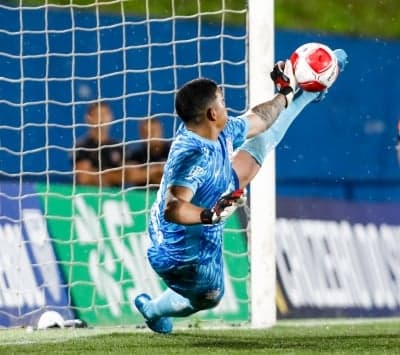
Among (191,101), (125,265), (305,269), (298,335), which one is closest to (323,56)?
(191,101)

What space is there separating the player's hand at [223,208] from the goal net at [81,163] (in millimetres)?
2926

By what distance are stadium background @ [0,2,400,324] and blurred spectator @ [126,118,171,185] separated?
0.12 metres

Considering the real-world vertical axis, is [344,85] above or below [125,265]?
above

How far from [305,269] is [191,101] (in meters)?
4.51

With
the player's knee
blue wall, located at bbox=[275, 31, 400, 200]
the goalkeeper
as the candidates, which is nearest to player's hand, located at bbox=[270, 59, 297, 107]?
the goalkeeper

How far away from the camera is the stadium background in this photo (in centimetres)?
1137

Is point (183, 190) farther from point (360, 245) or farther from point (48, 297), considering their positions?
point (360, 245)

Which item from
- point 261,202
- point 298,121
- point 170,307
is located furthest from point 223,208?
point 298,121

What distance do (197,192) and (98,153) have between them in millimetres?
2991

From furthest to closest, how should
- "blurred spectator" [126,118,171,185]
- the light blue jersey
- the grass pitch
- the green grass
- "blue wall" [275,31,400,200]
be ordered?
1. the green grass
2. "blue wall" [275,31,400,200]
3. "blurred spectator" [126,118,171,185]
4. the grass pitch
5. the light blue jersey

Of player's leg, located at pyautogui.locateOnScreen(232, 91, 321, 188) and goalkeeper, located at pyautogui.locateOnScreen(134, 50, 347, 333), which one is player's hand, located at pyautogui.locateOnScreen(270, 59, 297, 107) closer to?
goalkeeper, located at pyautogui.locateOnScreen(134, 50, 347, 333)

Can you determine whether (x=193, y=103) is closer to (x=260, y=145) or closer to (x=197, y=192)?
(x=197, y=192)

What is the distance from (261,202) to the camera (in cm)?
1049

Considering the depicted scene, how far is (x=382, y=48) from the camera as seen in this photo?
Answer: 13.8 metres
